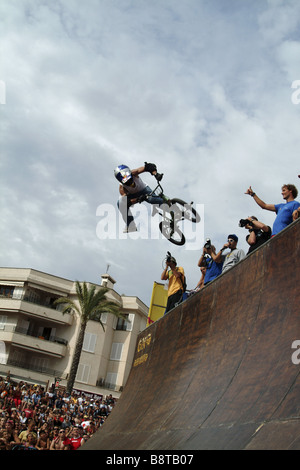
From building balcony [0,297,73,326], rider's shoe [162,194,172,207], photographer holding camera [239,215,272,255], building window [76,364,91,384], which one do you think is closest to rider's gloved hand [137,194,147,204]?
rider's shoe [162,194,172,207]

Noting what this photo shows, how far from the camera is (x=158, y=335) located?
845 centimetres

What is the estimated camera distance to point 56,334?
41469 mm

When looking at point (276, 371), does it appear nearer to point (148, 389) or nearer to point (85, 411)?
point (148, 389)

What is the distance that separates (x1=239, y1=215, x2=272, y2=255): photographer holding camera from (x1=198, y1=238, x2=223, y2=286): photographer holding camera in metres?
1.53

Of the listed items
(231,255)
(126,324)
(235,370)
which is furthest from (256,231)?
(126,324)

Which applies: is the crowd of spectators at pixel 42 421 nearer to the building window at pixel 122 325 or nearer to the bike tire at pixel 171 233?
the bike tire at pixel 171 233

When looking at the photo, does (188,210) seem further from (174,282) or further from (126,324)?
(126,324)

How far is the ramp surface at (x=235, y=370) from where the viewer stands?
3318 millimetres

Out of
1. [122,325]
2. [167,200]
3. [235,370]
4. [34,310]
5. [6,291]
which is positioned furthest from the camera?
[122,325]

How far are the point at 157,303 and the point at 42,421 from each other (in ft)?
18.0

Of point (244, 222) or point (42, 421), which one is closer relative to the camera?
point (244, 222)

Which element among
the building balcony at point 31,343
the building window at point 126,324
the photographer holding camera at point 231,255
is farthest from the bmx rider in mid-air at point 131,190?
the building window at point 126,324

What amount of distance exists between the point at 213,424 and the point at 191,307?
9.30ft

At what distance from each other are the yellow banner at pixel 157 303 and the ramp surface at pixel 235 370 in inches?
307
